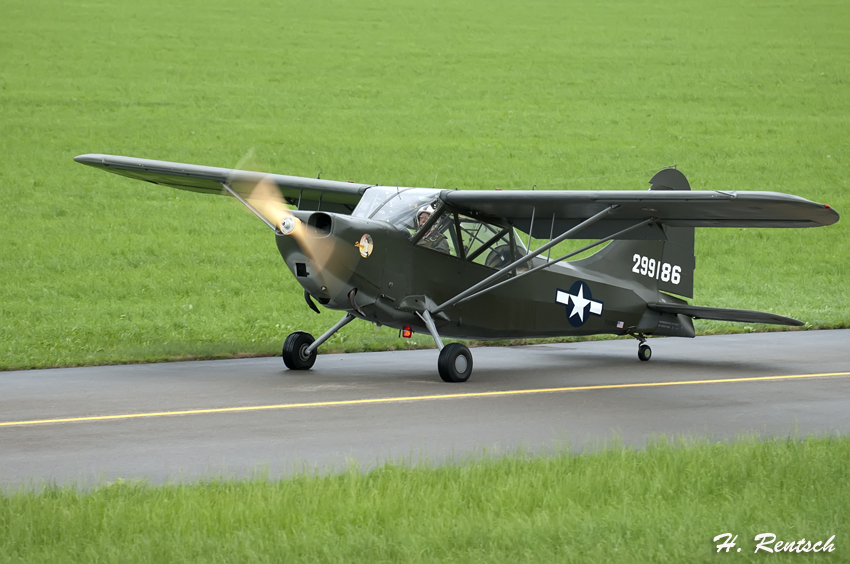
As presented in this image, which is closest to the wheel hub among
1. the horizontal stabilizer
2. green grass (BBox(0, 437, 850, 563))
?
A: the horizontal stabilizer

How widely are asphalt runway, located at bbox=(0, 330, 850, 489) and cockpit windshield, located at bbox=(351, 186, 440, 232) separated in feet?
6.51

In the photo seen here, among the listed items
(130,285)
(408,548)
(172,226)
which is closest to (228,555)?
(408,548)

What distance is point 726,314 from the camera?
49.0ft

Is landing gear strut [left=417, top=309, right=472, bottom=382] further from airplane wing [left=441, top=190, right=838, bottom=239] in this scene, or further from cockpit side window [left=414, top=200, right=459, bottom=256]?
airplane wing [left=441, top=190, right=838, bottom=239]

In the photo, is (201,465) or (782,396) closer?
(201,465)

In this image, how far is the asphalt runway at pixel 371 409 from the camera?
8.46 m

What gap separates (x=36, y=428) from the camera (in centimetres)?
955

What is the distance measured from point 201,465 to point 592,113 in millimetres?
34614

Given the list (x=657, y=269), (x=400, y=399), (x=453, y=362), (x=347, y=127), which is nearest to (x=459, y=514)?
(x=400, y=399)

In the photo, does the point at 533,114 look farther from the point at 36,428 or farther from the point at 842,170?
the point at 36,428

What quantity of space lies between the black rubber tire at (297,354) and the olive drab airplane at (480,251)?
0.06ft

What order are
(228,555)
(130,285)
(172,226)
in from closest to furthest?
(228,555)
(130,285)
(172,226)

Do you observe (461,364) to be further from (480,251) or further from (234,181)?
(234,181)

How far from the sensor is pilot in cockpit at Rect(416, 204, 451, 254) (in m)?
13.2
